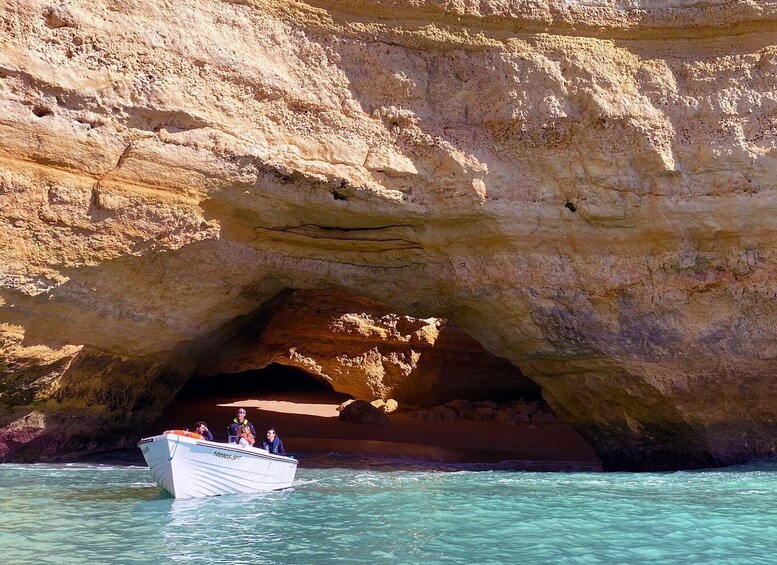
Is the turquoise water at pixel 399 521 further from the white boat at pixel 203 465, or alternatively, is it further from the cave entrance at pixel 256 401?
the cave entrance at pixel 256 401

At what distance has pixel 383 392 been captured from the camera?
19.0 metres

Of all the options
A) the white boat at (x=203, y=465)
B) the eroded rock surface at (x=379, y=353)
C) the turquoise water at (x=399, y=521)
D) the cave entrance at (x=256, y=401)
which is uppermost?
the eroded rock surface at (x=379, y=353)

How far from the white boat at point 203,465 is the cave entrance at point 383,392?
4.57 metres

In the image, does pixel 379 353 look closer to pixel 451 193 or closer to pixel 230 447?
pixel 451 193

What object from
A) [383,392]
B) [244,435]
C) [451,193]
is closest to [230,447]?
[244,435]

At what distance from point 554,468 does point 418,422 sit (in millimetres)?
4092

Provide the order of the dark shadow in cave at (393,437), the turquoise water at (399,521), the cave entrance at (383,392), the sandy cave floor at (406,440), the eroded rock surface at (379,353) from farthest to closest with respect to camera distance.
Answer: the eroded rock surface at (379,353) → the cave entrance at (383,392) → the dark shadow in cave at (393,437) → the sandy cave floor at (406,440) → the turquoise water at (399,521)

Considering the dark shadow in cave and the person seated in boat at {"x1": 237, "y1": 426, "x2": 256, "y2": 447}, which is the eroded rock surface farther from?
the person seated in boat at {"x1": 237, "y1": 426, "x2": 256, "y2": 447}

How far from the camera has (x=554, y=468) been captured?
516 inches

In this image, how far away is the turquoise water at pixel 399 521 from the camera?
5.95 metres

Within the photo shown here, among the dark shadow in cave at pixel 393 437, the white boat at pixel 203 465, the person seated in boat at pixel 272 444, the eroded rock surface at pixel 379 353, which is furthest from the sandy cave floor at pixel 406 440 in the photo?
the white boat at pixel 203 465

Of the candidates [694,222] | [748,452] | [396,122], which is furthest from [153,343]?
[748,452]

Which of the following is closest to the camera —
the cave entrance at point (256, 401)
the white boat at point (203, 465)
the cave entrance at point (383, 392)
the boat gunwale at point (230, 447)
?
the white boat at point (203, 465)

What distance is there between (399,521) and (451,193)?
4.73 metres
